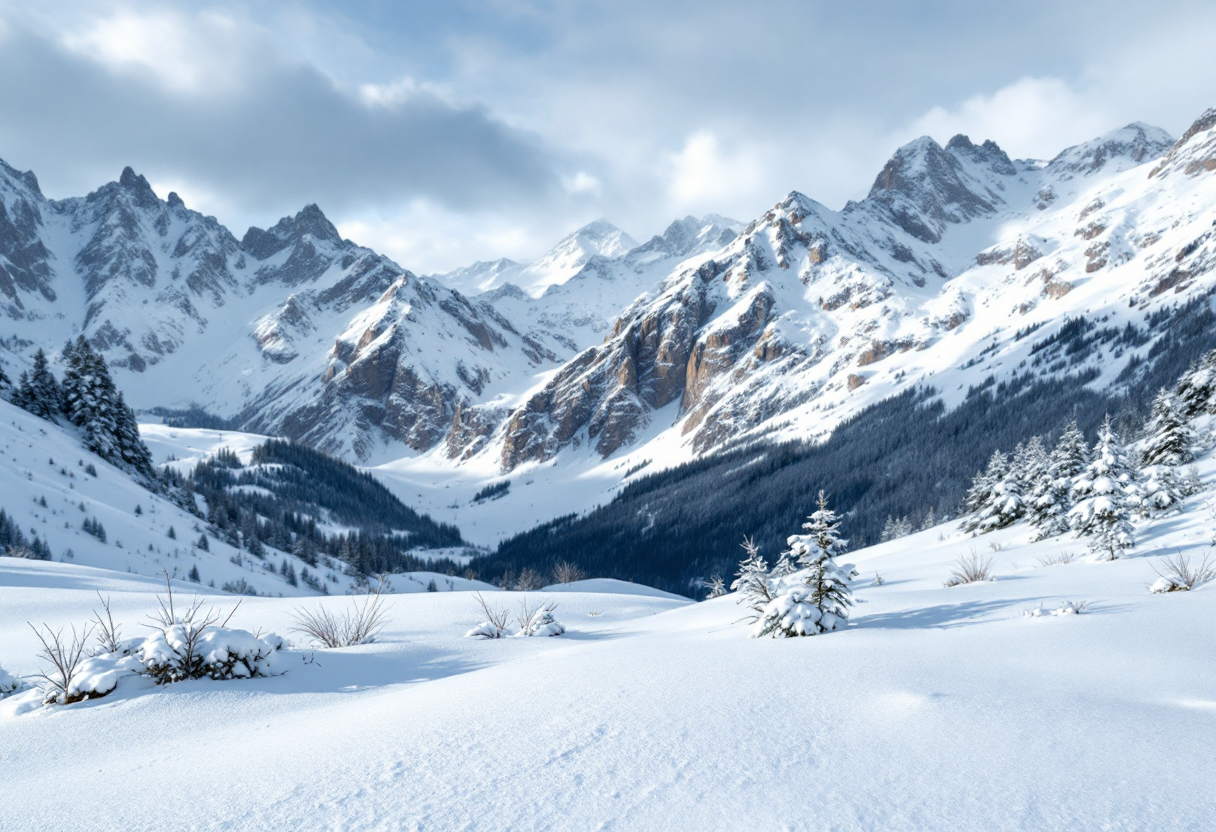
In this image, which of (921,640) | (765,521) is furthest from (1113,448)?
(765,521)

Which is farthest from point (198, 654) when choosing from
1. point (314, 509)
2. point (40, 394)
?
point (314, 509)

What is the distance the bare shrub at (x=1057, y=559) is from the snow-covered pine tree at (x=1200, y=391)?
65.4 feet

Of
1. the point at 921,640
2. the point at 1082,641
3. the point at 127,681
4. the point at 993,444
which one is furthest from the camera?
the point at 993,444

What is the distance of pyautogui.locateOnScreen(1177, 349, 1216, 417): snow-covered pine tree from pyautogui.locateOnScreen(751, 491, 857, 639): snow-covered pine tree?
1131 inches

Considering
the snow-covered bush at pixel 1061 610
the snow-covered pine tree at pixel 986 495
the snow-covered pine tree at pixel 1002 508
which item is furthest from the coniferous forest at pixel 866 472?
the snow-covered bush at pixel 1061 610

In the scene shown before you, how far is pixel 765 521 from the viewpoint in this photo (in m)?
106

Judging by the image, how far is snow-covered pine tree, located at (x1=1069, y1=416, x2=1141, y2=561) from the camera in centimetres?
1168

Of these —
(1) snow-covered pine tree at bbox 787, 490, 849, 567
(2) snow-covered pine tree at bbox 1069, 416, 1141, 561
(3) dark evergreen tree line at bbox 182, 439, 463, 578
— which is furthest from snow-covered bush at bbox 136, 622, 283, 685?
(3) dark evergreen tree line at bbox 182, 439, 463, 578

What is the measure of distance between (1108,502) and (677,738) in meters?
12.6

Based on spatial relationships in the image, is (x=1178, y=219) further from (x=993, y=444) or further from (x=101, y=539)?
(x=101, y=539)

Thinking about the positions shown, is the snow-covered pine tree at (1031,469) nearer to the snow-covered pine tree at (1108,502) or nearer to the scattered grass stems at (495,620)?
the snow-covered pine tree at (1108,502)

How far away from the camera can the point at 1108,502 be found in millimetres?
11688

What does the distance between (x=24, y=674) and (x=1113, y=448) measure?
61.9 feet

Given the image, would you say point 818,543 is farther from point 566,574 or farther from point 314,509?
point 314,509
